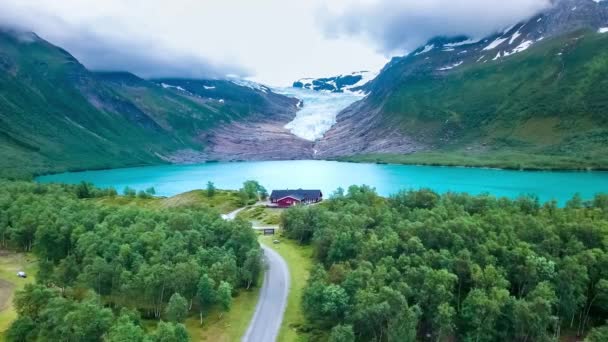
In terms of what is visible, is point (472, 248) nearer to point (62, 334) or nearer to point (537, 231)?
point (537, 231)

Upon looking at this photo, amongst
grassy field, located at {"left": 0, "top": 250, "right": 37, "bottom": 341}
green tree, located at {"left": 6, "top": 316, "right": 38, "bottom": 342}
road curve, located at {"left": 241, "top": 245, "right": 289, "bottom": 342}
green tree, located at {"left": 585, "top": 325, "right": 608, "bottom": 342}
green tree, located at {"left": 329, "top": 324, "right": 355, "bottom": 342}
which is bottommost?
grassy field, located at {"left": 0, "top": 250, "right": 37, "bottom": 341}

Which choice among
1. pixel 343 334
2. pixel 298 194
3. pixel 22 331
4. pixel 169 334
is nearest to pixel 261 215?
pixel 298 194

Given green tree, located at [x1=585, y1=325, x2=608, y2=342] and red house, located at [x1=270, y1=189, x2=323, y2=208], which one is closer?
green tree, located at [x1=585, y1=325, x2=608, y2=342]

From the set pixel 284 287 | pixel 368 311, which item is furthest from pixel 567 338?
pixel 284 287

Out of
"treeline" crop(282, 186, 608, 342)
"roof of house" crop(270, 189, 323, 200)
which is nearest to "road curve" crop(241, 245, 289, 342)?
"treeline" crop(282, 186, 608, 342)

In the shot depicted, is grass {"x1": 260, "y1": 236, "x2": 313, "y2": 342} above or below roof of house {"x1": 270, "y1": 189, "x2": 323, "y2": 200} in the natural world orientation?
below

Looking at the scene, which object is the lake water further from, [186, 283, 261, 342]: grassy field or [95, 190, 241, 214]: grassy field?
[186, 283, 261, 342]: grassy field

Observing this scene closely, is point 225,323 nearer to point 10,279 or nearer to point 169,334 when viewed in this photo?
point 169,334
